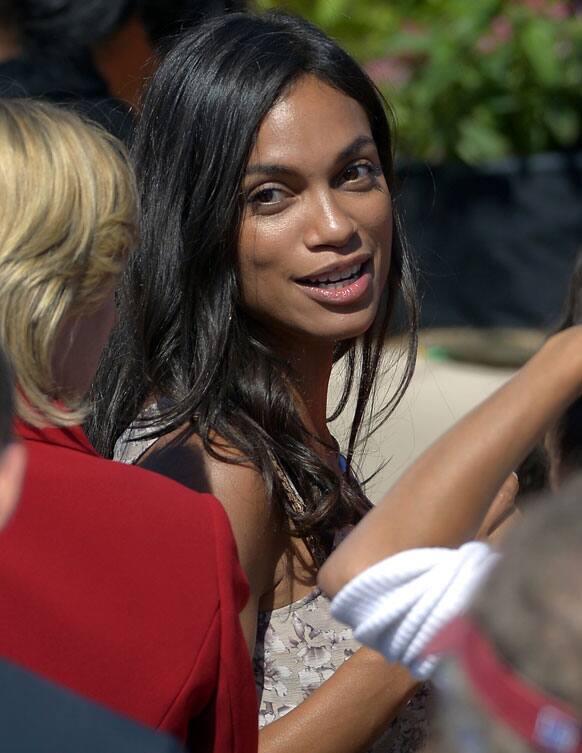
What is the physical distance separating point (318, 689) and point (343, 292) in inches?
26.7

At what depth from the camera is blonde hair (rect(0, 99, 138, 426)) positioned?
1.55 metres

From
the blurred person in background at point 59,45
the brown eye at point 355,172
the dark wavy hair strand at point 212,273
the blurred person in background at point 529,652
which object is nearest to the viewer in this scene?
the blurred person in background at point 529,652

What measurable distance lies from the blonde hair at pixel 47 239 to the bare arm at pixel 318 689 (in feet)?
1.32

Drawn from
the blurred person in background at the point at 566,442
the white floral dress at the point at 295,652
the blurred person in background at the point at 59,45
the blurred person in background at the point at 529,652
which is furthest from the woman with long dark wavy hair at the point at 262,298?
the blurred person in background at the point at 59,45

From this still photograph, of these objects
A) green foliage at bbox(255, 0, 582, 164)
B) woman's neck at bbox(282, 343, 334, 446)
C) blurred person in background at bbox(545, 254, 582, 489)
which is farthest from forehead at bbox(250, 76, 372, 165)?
green foliage at bbox(255, 0, 582, 164)

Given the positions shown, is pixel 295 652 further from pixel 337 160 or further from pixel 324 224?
pixel 337 160

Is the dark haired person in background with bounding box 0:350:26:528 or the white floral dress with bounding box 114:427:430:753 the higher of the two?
the dark haired person in background with bounding box 0:350:26:528

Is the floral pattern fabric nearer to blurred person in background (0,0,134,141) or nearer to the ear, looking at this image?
the ear

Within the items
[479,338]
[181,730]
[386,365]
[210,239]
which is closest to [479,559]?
[181,730]

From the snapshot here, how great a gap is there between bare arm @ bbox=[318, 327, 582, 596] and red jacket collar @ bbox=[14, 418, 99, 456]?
35cm

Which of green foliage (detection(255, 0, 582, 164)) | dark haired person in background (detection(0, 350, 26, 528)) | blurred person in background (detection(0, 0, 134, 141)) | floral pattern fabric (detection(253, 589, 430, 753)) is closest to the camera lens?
dark haired person in background (detection(0, 350, 26, 528))

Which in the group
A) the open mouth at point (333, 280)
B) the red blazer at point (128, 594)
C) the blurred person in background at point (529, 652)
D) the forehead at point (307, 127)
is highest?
the blurred person in background at point (529, 652)

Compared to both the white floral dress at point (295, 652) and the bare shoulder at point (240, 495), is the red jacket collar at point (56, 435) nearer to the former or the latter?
the bare shoulder at point (240, 495)

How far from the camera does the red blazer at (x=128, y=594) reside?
4.61ft
